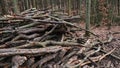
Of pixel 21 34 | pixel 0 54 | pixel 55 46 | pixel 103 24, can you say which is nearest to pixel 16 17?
pixel 21 34

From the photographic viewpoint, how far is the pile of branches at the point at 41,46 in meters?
4.77

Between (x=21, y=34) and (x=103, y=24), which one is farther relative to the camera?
(x=103, y=24)

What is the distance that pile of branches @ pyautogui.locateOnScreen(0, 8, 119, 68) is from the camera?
15.6 feet

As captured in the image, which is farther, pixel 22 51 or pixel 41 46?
pixel 41 46

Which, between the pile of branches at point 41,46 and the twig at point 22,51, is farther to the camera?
the pile of branches at point 41,46

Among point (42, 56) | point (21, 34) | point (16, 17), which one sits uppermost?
point (16, 17)

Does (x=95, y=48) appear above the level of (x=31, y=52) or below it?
below

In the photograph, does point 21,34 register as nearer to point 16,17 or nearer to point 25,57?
point 16,17

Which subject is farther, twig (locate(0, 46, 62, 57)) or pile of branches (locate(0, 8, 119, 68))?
pile of branches (locate(0, 8, 119, 68))

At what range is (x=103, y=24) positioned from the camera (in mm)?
18281

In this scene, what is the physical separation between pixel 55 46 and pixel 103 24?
43.6 ft

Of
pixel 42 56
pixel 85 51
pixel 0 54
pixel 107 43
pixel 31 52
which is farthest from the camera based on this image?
pixel 107 43

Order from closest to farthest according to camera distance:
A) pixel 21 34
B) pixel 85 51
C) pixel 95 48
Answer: pixel 21 34, pixel 85 51, pixel 95 48

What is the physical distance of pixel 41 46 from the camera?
5383 mm
